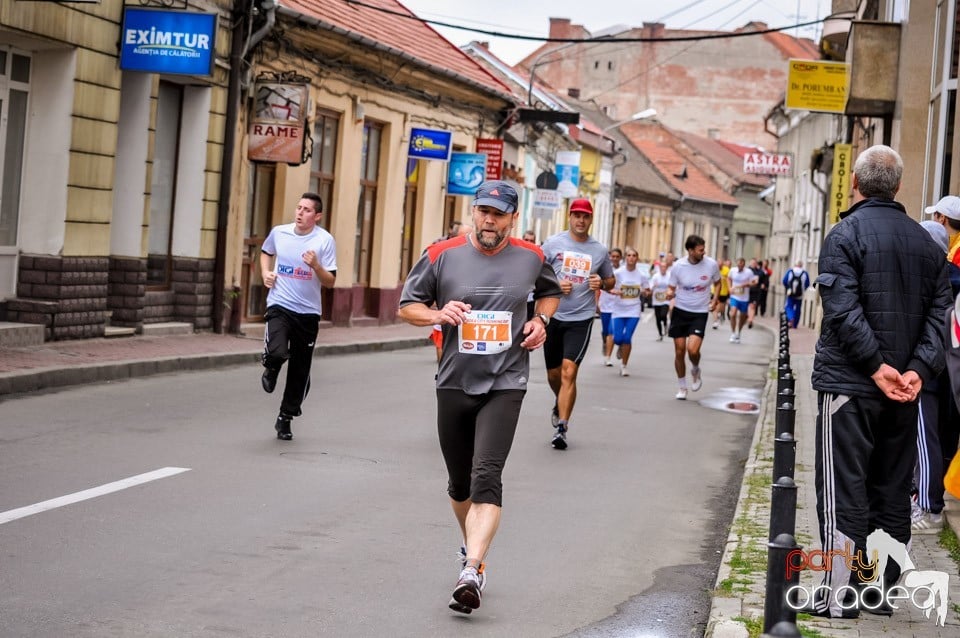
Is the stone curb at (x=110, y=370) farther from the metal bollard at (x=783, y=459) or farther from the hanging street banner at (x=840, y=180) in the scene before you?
the hanging street banner at (x=840, y=180)

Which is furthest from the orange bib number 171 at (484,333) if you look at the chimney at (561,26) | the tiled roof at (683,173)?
the tiled roof at (683,173)

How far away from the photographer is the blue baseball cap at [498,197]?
6.33 metres

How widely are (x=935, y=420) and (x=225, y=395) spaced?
750 centimetres

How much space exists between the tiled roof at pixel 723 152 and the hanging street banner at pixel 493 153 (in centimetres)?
5096

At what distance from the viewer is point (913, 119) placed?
17.2 meters

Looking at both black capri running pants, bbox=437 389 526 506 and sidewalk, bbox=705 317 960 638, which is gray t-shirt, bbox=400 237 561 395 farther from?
sidewalk, bbox=705 317 960 638

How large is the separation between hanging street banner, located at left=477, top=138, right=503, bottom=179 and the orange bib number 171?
2741 cm

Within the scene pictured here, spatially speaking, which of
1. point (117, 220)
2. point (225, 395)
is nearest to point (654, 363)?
point (117, 220)

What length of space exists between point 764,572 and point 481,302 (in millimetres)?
1853

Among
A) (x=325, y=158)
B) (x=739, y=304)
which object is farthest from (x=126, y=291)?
(x=739, y=304)

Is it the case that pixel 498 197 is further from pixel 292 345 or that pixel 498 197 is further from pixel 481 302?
pixel 292 345

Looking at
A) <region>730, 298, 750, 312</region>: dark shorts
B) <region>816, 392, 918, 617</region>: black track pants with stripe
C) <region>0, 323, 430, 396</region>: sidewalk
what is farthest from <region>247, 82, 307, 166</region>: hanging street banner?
<region>816, 392, 918, 617</region>: black track pants with stripe

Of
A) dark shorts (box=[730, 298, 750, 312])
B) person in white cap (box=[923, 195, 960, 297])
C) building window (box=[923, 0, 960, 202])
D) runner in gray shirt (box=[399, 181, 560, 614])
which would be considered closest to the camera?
runner in gray shirt (box=[399, 181, 560, 614])

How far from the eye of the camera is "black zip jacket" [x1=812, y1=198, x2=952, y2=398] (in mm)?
5992
